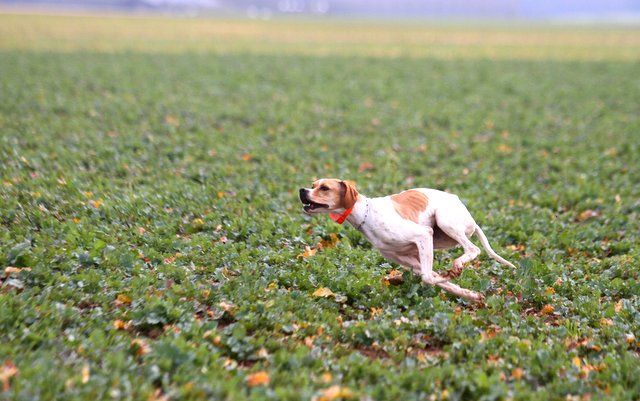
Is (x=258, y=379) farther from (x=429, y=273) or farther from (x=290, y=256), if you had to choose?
(x=290, y=256)

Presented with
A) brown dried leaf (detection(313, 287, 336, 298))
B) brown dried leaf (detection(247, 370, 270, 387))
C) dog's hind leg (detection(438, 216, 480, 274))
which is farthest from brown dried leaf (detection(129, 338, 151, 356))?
dog's hind leg (detection(438, 216, 480, 274))

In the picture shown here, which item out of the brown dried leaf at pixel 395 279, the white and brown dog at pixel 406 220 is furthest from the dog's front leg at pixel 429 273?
the brown dried leaf at pixel 395 279

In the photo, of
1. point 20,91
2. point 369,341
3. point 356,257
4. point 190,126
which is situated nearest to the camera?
point 369,341

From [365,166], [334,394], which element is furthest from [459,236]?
[365,166]

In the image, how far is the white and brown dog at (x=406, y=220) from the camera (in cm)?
684

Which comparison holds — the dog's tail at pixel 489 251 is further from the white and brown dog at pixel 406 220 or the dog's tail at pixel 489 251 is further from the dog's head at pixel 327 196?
the dog's head at pixel 327 196

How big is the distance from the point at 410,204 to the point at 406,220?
0.87ft

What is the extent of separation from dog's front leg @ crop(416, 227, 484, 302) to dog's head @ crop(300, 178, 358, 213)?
2.66 ft

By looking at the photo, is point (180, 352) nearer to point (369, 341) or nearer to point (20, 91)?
point (369, 341)

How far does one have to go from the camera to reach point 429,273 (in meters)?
7.07

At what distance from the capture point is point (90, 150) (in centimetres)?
1296

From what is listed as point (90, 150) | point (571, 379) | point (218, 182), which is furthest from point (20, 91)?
point (571, 379)

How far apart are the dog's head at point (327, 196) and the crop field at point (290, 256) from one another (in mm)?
844

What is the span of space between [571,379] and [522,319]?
49.7 inches
